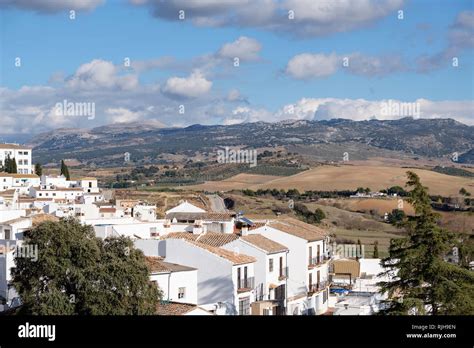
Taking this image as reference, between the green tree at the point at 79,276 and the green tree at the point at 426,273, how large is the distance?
3.92m

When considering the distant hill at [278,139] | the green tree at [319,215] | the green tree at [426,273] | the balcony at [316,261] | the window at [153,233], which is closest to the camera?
the green tree at [426,273]

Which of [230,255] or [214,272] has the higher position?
[230,255]

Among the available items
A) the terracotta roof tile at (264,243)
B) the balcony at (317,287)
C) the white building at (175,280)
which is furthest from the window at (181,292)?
the balcony at (317,287)

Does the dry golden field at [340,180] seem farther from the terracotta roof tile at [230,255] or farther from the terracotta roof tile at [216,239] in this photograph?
the terracotta roof tile at [230,255]

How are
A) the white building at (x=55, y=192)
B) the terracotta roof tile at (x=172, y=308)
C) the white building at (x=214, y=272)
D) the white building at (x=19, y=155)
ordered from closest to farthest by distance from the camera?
the terracotta roof tile at (x=172, y=308) < the white building at (x=214, y=272) < the white building at (x=55, y=192) < the white building at (x=19, y=155)

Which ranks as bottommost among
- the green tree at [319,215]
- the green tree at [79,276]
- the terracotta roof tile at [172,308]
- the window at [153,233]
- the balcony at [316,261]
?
the green tree at [319,215]

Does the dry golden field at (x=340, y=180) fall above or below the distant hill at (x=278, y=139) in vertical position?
below

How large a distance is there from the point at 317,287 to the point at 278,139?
78.1 meters

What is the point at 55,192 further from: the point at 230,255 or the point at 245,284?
the point at 245,284

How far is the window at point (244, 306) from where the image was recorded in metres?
17.2

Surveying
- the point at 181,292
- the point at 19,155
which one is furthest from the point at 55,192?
the point at 181,292

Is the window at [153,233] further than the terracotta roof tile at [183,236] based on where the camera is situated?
Yes

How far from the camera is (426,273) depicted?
433 inches
